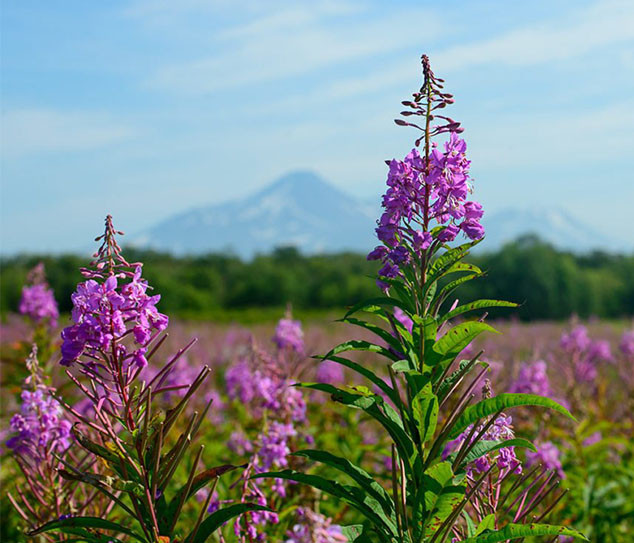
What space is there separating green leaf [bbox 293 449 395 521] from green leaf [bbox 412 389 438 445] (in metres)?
0.25

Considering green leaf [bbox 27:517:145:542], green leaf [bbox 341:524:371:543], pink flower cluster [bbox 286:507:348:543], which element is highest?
green leaf [bbox 27:517:145:542]

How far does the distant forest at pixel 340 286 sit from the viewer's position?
114ft

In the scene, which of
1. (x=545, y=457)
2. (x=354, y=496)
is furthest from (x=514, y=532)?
(x=545, y=457)

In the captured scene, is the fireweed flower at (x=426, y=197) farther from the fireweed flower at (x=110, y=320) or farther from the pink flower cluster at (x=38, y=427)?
the pink flower cluster at (x=38, y=427)

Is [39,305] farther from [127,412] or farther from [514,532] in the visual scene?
[514,532]

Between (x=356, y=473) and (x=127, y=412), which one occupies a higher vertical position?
(x=127, y=412)

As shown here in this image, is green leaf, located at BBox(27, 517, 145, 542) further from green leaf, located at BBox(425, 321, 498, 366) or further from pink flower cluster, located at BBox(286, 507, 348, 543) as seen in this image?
green leaf, located at BBox(425, 321, 498, 366)

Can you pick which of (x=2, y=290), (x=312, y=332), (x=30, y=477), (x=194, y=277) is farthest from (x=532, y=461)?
(x=194, y=277)

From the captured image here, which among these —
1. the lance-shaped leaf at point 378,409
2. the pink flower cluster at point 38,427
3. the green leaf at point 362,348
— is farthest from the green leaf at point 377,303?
the pink flower cluster at point 38,427

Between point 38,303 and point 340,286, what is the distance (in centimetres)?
3391

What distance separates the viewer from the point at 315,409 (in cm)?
741

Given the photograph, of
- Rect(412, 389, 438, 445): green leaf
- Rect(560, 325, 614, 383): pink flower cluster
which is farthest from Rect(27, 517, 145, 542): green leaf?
Rect(560, 325, 614, 383): pink flower cluster

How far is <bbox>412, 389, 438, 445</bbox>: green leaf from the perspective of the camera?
2422 mm

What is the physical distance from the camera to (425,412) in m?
2.46
